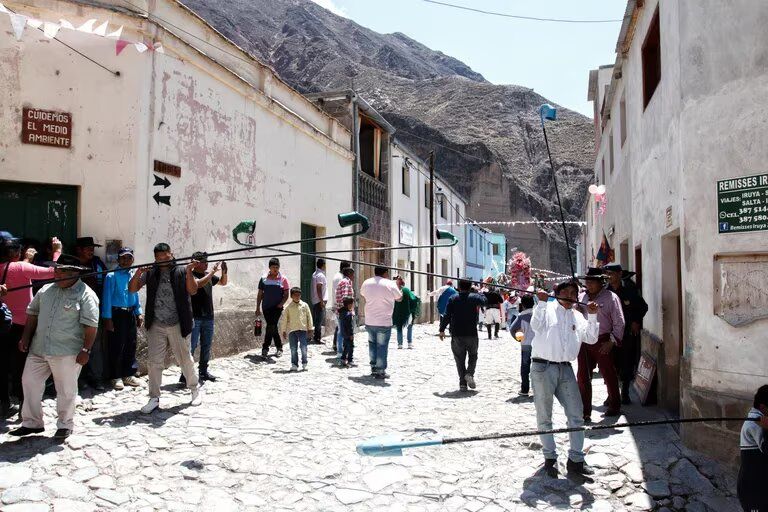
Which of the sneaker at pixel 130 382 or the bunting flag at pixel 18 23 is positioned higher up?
the bunting flag at pixel 18 23

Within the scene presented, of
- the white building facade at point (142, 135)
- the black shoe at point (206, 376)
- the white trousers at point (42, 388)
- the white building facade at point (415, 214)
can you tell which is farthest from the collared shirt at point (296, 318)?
the white building facade at point (415, 214)

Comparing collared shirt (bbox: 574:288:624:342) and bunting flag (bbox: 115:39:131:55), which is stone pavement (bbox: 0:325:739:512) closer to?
collared shirt (bbox: 574:288:624:342)

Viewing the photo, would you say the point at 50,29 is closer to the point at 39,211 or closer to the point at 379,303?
the point at 39,211

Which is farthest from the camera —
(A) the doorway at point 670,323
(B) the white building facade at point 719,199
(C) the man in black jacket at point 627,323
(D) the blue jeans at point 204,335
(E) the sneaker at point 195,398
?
(D) the blue jeans at point 204,335

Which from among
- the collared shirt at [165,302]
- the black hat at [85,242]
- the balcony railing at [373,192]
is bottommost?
the collared shirt at [165,302]

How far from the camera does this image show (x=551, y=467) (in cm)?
523

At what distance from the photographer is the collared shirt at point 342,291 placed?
33.6 ft

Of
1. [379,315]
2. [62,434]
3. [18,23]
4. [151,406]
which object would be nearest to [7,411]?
[62,434]

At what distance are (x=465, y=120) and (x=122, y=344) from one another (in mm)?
58048

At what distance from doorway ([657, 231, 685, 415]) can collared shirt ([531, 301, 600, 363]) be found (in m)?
2.26

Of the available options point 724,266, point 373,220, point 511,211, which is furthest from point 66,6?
point 511,211

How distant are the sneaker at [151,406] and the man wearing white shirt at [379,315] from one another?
345cm

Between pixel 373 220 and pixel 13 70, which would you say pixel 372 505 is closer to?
pixel 13 70

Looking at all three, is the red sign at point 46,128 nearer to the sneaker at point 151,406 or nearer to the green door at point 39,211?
the green door at point 39,211
